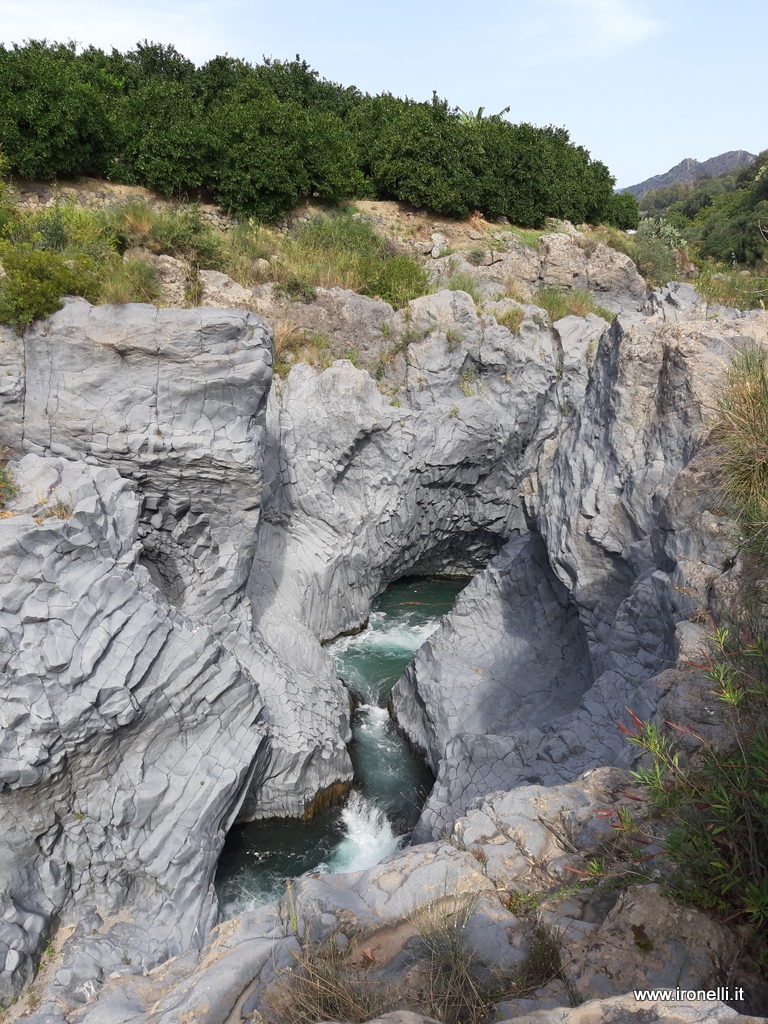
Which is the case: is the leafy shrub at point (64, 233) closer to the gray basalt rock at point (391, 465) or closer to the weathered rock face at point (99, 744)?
the gray basalt rock at point (391, 465)

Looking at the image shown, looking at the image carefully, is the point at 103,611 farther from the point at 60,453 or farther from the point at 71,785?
the point at 60,453

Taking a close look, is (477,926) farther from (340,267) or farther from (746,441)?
(340,267)

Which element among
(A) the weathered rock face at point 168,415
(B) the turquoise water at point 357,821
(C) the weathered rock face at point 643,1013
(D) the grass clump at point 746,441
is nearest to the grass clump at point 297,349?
(A) the weathered rock face at point 168,415

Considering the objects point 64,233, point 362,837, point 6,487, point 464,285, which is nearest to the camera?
point 6,487

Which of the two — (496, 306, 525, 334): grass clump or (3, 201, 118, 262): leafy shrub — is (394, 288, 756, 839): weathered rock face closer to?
(496, 306, 525, 334): grass clump

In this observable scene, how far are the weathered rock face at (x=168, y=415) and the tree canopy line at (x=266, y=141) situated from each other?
8549mm

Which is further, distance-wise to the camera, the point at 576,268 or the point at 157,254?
the point at 576,268

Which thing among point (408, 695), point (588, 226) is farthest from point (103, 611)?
point (588, 226)

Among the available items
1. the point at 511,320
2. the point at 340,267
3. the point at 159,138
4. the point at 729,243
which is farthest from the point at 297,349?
the point at 729,243

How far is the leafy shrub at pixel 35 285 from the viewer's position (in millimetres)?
8609

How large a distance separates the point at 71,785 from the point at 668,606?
675 centimetres

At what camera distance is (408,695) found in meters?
11.6

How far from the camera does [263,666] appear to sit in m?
10.3

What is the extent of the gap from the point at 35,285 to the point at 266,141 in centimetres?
1084
